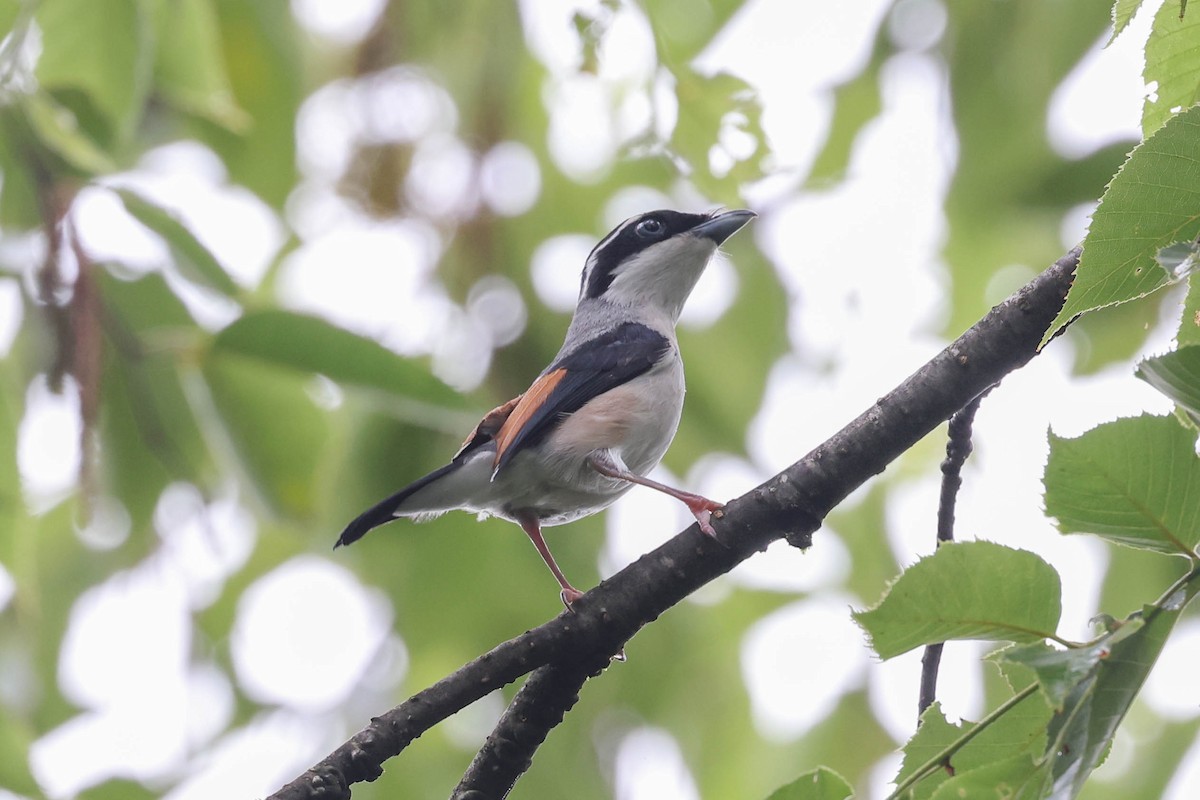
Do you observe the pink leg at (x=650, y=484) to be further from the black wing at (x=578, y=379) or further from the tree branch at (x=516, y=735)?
the tree branch at (x=516, y=735)

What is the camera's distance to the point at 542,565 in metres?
4.37

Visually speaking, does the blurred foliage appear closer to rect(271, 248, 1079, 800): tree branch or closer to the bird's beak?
the bird's beak

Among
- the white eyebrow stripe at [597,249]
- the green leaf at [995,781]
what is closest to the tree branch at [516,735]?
the green leaf at [995,781]

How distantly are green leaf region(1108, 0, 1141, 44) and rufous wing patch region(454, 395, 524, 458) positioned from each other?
107 inches

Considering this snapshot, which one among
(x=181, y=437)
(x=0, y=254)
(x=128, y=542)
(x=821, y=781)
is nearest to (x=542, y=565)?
(x=181, y=437)

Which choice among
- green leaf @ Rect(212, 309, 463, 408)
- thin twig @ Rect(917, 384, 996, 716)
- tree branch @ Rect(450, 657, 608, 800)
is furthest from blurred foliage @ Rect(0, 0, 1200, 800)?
thin twig @ Rect(917, 384, 996, 716)

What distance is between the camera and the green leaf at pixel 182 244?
11.6 ft

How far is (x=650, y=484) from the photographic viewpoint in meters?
3.84

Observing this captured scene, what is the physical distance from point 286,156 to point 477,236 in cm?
79

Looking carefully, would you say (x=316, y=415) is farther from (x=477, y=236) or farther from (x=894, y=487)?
(x=894, y=487)

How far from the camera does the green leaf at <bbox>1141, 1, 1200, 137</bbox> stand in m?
1.85

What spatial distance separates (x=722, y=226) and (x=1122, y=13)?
11.3ft

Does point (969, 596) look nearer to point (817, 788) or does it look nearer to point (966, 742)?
point (966, 742)

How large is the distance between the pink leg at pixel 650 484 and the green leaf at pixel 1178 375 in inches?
53.7
